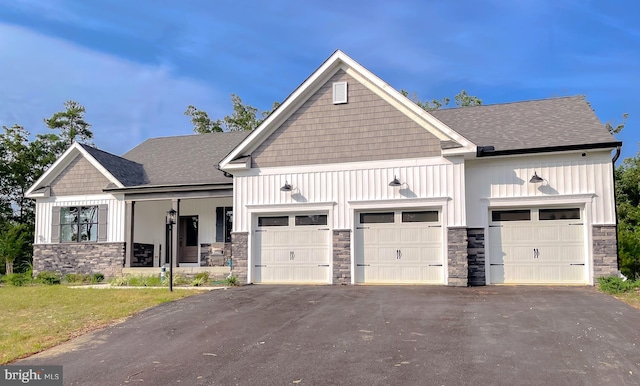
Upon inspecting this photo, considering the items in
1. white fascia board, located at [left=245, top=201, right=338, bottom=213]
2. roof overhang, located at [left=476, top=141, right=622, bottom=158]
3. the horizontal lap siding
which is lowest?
white fascia board, located at [left=245, top=201, right=338, bottom=213]

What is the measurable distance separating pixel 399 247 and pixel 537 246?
3.72 m

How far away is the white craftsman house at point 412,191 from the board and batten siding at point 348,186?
3cm

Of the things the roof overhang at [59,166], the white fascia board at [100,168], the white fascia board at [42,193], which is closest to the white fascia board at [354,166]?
the white fascia board at [100,168]

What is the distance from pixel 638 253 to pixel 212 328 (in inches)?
523

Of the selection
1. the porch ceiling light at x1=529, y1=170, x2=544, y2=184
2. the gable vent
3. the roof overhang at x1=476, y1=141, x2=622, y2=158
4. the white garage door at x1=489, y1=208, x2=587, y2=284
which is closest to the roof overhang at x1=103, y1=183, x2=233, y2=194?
the gable vent

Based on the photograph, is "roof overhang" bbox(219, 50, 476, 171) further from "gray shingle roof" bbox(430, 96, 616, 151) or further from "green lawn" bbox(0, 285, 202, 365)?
"green lawn" bbox(0, 285, 202, 365)

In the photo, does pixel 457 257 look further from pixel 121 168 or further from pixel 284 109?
pixel 121 168

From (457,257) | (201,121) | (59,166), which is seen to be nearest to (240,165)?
(457,257)

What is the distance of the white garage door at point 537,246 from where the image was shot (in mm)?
13180

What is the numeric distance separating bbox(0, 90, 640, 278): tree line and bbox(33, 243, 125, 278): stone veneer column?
2320 mm

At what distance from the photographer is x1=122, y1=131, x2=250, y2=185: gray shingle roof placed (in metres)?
18.5

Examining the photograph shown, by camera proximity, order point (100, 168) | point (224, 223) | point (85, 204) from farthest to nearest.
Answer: point (224, 223) < point (85, 204) < point (100, 168)

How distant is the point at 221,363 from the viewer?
22.6 feet

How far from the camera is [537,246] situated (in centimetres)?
1338
